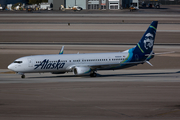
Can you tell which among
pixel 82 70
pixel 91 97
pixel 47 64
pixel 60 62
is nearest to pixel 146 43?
pixel 82 70

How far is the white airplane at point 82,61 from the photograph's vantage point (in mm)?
46875

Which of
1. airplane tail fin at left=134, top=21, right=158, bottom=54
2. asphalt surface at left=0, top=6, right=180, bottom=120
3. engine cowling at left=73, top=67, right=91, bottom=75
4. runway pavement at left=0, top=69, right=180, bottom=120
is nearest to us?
runway pavement at left=0, top=69, right=180, bottom=120

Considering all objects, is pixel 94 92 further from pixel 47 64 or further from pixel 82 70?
pixel 47 64

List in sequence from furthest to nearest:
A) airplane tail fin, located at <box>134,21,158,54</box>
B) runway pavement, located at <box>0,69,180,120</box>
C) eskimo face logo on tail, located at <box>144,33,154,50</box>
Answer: eskimo face logo on tail, located at <box>144,33,154,50</box> < airplane tail fin, located at <box>134,21,158,54</box> < runway pavement, located at <box>0,69,180,120</box>

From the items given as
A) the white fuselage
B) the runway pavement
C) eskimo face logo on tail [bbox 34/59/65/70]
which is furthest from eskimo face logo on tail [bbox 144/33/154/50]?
eskimo face logo on tail [bbox 34/59/65/70]

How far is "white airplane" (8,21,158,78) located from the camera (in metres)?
46.9

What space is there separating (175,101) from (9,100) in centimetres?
1795

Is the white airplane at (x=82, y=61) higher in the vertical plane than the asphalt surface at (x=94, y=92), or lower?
higher

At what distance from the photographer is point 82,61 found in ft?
159

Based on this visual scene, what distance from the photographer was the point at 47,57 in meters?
47.5

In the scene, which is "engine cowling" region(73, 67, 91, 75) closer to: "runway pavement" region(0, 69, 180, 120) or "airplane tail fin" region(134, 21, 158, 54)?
"runway pavement" region(0, 69, 180, 120)

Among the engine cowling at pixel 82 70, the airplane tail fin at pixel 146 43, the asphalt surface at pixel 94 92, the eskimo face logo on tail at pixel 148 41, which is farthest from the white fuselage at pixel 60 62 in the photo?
the eskimo face logo on tail at pixel 148 41

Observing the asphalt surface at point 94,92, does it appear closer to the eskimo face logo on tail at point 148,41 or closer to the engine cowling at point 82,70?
the engine cowling at point 82,70

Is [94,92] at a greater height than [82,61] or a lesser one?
lesser
